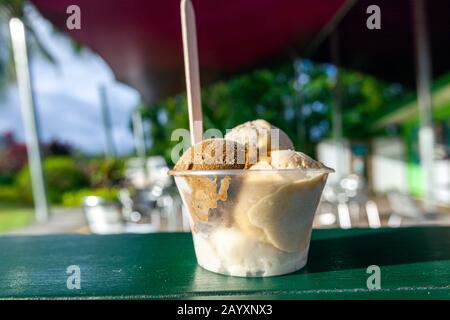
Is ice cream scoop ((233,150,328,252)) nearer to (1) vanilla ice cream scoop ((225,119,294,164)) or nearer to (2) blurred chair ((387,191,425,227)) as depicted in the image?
(1) vanilla ice cream scoop ((225,119,294,164))

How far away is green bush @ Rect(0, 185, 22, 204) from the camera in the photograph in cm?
1171

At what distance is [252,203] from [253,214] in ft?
0.08

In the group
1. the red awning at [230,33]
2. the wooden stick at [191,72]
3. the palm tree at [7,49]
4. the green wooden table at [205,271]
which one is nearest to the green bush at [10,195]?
the palm tree at [7,49]

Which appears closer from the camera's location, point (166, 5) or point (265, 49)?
point (166, 5)

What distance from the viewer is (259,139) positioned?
33.0 inches

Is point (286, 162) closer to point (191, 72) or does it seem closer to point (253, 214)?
point (253, 214)

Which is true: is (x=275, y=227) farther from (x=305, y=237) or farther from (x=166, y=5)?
(x=166, y=5)

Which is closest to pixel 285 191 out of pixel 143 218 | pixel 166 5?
pixel 166 5

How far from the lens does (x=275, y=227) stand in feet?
2.61

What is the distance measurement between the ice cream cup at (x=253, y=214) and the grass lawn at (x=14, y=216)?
7.27 m

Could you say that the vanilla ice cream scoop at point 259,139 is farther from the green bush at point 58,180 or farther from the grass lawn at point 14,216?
the green bush at point 58,180

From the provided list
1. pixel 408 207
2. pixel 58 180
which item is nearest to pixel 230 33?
pixel 408 207

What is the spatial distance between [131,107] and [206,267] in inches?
383

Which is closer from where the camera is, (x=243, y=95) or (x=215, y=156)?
(x=215, y=156)
